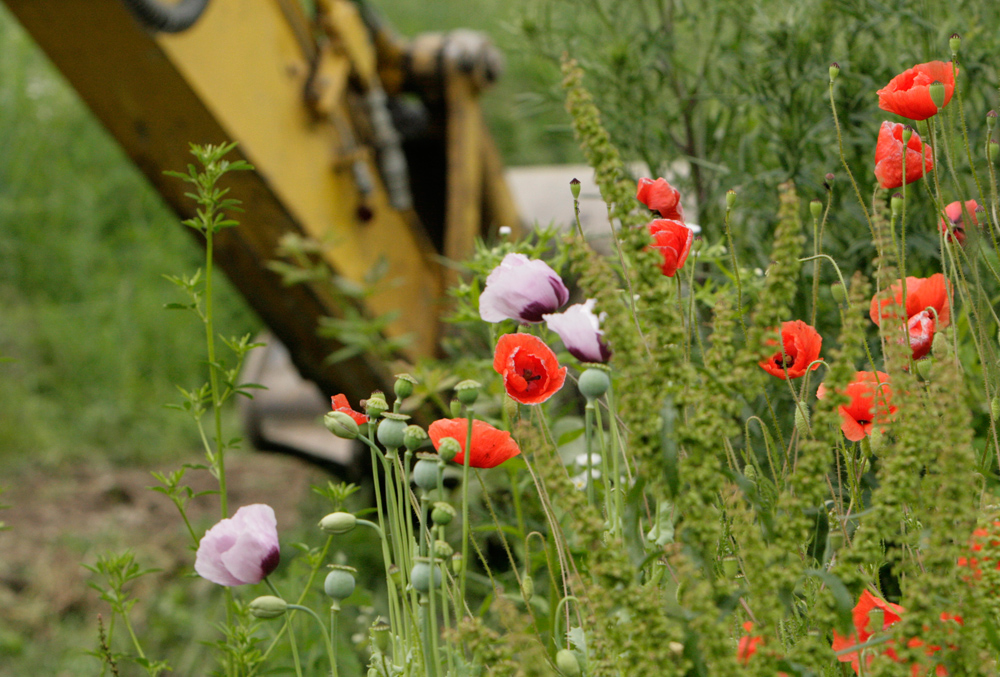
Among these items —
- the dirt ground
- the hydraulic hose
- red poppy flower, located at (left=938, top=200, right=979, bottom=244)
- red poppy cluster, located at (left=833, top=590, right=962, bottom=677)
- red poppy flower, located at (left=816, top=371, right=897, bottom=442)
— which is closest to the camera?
red poppy cluster, located at (left=833, top=590, right=962, bottom=677)

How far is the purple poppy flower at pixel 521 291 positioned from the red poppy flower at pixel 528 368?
2 cm

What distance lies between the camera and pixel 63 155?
17.6 feet

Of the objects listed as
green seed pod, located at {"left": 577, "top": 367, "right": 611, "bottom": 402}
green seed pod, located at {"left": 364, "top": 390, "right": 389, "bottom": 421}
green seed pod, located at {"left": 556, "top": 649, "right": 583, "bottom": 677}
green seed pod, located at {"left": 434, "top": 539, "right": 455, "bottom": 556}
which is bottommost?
green seed pod, located at {"left": 556, "top": 649, "right": 583, "bottom": 677}

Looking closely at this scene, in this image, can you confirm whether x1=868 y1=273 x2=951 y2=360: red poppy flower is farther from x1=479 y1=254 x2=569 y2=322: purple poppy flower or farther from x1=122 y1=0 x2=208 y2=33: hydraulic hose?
x1=122 y1=0 x2=208 y2=33: hydraulic hose

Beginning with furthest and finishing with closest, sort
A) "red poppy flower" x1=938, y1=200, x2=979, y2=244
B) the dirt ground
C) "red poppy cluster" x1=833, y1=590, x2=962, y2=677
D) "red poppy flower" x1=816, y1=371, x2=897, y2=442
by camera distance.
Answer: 1. the dirt ground
2. "red poppy flower" x1=938, y1=200, x2=979, y2=244
3. "red poppy flower" x1=816, y1=371, x2=897, y2=442
4. "red poppy cluster" x1=833, y1=590, x2=962, y2=677

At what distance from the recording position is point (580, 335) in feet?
1.95

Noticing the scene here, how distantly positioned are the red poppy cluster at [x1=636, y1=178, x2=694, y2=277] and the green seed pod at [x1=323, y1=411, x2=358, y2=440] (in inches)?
9.1

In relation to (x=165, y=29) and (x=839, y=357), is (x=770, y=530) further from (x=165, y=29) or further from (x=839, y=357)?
(x=165, y=29)

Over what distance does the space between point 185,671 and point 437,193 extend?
5.01 ft

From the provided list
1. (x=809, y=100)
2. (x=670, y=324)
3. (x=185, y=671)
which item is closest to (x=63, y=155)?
(x=185, y=671)

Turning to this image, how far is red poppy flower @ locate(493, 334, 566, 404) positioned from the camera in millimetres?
610

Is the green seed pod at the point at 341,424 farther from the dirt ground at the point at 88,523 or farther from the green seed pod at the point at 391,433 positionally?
the dirt ground at the point at 88,523

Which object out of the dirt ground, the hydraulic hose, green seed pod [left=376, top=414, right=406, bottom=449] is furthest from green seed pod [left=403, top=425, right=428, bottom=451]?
the dirt ground

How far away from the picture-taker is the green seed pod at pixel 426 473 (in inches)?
21.7
